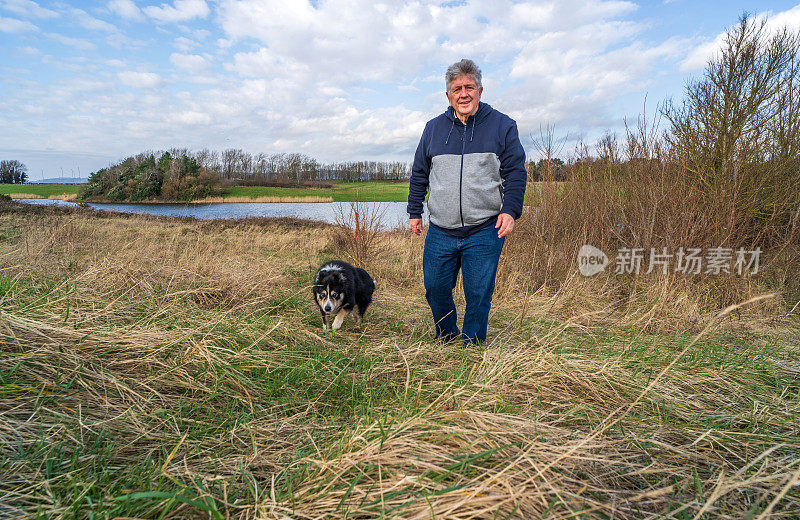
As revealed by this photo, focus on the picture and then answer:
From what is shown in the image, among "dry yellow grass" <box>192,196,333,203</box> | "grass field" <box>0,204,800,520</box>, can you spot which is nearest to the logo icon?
"grass field" <box>0,204,800,520</box>

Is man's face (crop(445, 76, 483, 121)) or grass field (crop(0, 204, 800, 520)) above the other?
man's face (crop(445, 76, 483, 121))

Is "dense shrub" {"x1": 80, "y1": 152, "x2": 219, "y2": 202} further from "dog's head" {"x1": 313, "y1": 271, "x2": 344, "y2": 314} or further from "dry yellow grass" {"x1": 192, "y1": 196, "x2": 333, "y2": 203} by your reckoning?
"dog's head" {"x1": 313, "y1": 271, "x2": 344, "y2": 314}

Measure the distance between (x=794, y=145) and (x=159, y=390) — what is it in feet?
33.9

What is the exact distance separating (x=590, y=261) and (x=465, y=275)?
3.96 m

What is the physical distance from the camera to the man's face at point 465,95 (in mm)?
3129

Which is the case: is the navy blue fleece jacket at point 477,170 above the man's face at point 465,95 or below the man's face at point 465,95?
below

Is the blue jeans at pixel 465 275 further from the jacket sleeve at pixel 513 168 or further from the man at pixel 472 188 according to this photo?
the jacket sleeve at pixel 513 168

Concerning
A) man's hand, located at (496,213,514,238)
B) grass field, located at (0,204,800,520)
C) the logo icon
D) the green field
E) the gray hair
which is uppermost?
the green field

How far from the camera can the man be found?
3.16 m

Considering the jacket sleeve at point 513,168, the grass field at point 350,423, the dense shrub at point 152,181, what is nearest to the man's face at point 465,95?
the jacket sleeve at point 513,168

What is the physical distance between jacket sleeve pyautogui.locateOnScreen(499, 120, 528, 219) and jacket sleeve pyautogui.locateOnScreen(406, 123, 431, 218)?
0.71 m

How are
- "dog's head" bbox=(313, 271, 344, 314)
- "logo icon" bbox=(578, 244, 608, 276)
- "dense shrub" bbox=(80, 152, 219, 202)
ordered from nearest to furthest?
"dog's head" bbox=(313, 271, 344, 314)
"logo icon" bbox=(578, 244, 608, 276)
"dense shrub" bbox=(80, 152, 219, 202)

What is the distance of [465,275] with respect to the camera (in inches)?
133

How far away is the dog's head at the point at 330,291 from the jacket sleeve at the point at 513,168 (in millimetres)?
2041
